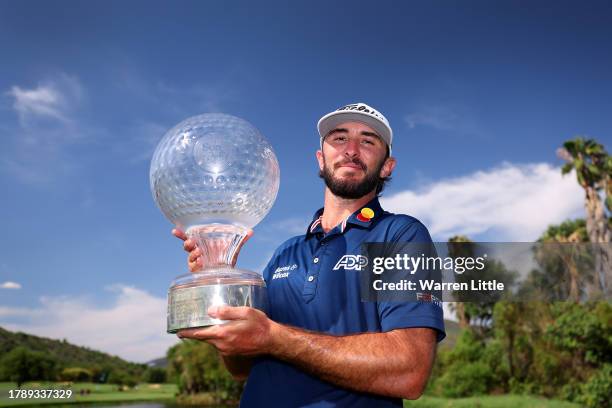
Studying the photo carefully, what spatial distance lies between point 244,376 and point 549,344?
27948mm

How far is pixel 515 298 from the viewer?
97.9 ft

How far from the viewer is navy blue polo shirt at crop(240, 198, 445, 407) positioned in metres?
2.37

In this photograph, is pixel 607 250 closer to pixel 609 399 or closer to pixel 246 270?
pixel 609 399

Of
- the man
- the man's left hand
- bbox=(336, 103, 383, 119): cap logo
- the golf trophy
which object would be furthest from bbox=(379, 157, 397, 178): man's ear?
the man's left hand

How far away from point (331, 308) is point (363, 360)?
37 centimetres

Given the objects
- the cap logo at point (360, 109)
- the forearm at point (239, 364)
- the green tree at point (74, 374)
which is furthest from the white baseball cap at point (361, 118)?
the green tree at point (74, 374)

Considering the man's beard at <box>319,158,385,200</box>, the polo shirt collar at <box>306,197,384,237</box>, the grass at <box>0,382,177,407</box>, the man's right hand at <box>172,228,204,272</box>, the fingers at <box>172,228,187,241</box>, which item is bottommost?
the grass at <box>0,382,177,407</box>

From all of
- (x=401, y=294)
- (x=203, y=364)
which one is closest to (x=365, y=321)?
(x=401, y=294)

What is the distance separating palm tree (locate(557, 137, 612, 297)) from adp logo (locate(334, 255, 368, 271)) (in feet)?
93.2

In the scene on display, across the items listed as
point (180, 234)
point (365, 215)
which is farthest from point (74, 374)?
point (365, 215)

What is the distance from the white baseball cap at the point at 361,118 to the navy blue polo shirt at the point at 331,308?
44 centimetres

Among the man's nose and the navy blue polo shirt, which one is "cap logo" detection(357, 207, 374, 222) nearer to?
the navy blue polo shirt

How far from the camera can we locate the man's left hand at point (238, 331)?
1980mm

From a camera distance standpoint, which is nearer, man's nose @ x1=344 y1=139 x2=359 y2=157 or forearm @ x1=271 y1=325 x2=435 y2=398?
forearm @ x1=271 y1=325 x2=435 y2=398
